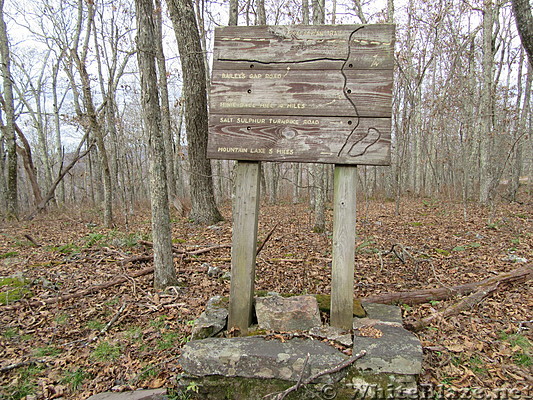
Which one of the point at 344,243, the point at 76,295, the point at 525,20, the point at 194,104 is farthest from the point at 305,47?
the point at 194,104

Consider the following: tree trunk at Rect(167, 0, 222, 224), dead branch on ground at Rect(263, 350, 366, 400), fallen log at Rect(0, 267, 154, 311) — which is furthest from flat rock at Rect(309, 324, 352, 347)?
tree trunk at Rect(167, 0, 222, 224)

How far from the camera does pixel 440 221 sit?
31.2 ft

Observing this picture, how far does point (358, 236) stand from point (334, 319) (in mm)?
4772

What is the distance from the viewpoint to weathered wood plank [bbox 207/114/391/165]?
3.12 m

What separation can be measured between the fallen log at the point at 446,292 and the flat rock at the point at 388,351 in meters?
1.02

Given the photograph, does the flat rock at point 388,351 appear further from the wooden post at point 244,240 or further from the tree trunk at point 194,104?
the tree trunk at point 194,104

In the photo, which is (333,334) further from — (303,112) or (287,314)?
(303,112)

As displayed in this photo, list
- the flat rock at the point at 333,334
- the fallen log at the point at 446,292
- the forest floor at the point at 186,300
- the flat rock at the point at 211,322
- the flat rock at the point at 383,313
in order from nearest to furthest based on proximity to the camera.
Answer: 1. the flat rock at the point at 333,334
2. the forest floor at the point at 186,300
3. the flat rock at the point at 211,322
4. the flat rock at the point at 383,313
5. the fallen log at the point at 446,292

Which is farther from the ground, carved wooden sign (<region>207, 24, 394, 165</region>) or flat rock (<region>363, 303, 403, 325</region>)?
carved wooden sign (<region>207, 24, 394, 165</region>)

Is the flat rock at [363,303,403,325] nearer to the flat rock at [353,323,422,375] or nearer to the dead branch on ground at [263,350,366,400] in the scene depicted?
the flat rock at [353,323,422,375]

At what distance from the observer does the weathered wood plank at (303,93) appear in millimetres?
3107

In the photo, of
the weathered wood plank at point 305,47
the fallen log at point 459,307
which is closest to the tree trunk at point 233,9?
the weathered wood plank at point 305,47

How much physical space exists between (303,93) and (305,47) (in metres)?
0.48

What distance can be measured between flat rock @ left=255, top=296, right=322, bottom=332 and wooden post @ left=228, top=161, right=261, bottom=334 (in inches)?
6.3
